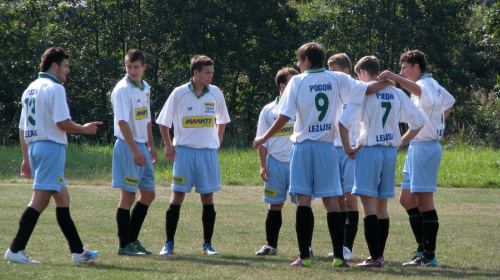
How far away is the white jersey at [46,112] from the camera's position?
6.42 m

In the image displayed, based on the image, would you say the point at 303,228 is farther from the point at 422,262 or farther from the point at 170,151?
the point at 170,151

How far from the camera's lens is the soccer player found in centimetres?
759

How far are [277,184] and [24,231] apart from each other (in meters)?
2.63

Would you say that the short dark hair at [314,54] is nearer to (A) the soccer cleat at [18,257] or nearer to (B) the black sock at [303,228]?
(B) the black sock at [303,228]

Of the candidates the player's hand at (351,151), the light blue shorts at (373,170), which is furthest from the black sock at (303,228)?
the player's hand at (351,151)

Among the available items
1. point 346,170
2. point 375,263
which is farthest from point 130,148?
point 375,263

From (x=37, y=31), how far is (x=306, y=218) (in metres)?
24.0

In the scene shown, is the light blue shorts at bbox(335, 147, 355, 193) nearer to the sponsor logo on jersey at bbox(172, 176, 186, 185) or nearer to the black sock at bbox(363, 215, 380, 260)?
the black sock at bbox(363, 215, 380, 260)

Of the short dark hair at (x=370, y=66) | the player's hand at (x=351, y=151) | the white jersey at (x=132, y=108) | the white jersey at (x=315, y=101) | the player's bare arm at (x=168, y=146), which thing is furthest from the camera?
the player's bare arm at (x=168, y=146)

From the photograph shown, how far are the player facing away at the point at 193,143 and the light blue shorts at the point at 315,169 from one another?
1.27m

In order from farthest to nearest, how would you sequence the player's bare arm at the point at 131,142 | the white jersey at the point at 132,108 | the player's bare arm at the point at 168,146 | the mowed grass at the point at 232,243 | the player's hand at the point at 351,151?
the player's bare arm at the point at 168,146 → the white jersey at the point at 132,108 → the player's bare arm at the point at 131,142 → the player's hand at the point at 351,151 → the mowed grass at the point at 232,243

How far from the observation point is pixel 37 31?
28281mm

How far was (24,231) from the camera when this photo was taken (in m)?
6.44

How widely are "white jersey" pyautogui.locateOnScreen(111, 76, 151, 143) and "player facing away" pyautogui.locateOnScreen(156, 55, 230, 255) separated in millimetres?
265
